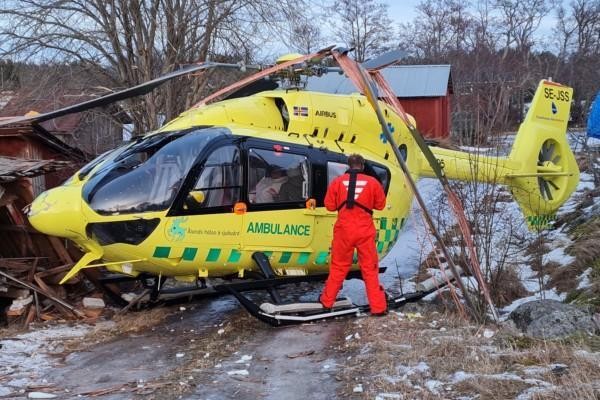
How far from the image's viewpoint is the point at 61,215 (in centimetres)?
658

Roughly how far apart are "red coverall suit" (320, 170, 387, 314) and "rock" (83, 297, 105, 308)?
117 inches

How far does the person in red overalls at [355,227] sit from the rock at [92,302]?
2949 millimetres

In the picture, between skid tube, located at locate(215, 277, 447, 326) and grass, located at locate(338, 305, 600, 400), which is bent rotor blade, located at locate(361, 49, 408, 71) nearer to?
skid tube, located at locate(215, 277, 447, 326)

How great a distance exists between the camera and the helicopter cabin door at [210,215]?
686 centimetres

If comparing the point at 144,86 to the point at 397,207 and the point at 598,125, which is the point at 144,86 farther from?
the point at 598,125

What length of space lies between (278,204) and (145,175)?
1.62 m

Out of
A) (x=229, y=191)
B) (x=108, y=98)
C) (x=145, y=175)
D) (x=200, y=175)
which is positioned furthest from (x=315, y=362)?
(x=108, y=98)

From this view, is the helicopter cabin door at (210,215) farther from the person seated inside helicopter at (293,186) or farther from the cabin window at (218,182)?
the person seated inside helicopter at (293,186)

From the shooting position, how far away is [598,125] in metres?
9.59

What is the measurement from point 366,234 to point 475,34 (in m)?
65.0

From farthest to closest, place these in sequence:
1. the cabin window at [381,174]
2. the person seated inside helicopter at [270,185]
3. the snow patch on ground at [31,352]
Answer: the cabin window at [381,174], the person seated inside helicopter at [270,185], the snow patch on ground at [31,352]

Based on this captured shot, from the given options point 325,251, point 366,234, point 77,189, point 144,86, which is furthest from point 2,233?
point 366,234

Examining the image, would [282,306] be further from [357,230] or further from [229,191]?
[229,191]

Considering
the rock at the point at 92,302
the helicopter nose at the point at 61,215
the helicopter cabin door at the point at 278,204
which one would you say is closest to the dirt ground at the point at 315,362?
the rock at the point at 92,302
